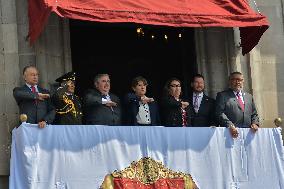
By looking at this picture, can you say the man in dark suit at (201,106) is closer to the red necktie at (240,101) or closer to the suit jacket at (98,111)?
the red necktie at (240,101)

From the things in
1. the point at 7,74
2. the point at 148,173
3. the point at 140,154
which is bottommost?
the point at 148,173

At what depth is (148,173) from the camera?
12.8 meters

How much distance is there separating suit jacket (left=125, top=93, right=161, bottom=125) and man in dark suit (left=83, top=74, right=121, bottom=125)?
22cm

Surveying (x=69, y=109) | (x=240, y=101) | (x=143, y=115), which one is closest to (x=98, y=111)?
(x=69, y=109)

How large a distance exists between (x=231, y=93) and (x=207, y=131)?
1.03 metres

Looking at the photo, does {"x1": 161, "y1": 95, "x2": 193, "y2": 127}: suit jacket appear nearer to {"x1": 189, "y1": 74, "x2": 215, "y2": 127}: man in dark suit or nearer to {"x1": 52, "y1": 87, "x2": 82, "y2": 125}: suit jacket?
{"x1": 189, "y1": 74, "x2": 215, "y2": 127}: man in dark suit

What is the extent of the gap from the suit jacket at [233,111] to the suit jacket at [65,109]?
251 centimetres

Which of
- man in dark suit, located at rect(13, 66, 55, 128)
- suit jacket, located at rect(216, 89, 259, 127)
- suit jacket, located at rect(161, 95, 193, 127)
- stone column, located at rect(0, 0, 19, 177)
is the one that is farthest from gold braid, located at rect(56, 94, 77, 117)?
suit jacket, located at rect(216, 89, 259, 127)

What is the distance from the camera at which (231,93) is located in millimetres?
13977

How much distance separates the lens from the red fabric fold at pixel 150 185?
12.6 metres

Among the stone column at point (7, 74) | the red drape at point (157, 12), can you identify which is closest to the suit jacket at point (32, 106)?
the stone column at point (7, 74)

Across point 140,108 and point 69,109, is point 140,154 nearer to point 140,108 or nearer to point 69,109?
point 140,108

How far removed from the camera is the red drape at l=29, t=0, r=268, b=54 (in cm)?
1276

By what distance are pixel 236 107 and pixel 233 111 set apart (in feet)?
0.32
